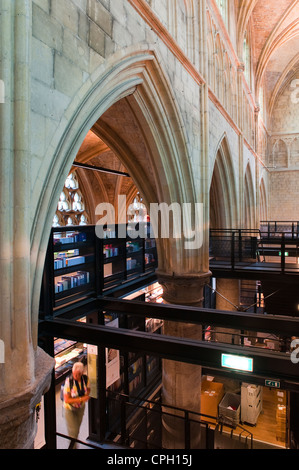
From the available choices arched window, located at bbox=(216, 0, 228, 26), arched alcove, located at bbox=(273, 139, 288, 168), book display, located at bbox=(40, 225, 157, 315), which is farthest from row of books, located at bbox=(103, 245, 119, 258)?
arched alcove, located at bbox=(273, 139, 288, 168)

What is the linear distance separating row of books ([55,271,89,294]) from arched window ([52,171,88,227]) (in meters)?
9.43

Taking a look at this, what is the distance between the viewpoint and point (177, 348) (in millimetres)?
3545

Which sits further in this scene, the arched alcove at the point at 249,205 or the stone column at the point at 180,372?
the arched alcove at the point at 249,205

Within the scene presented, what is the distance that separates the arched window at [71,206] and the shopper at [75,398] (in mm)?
9056

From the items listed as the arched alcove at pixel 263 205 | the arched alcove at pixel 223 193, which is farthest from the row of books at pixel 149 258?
the arched alcove at pixel 263 205

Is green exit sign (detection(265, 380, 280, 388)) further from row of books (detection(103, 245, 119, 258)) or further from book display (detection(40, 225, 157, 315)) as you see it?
row of books (detection(103, 245, 119, 258))

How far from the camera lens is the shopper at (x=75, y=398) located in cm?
602

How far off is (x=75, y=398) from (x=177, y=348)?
3420mm

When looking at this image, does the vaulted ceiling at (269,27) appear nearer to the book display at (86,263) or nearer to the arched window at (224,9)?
the arched window at (224,9)

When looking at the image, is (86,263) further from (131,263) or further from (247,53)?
(247,53)
